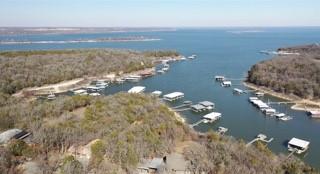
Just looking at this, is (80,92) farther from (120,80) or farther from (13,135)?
(13,135)

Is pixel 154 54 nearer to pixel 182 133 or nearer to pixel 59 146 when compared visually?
pixel 182 133

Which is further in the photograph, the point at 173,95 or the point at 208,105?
the point at 173,95

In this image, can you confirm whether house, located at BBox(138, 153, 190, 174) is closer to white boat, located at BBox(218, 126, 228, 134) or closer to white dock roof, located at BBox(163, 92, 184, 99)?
white boat, located at BBox(218, 126, 228, 134)

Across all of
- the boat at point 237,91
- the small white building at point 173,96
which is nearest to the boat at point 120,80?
the small white building at point 173,96

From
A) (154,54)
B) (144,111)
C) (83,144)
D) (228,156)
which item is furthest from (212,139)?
(154,54)

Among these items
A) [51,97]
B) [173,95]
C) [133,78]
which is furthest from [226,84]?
[51,97]
